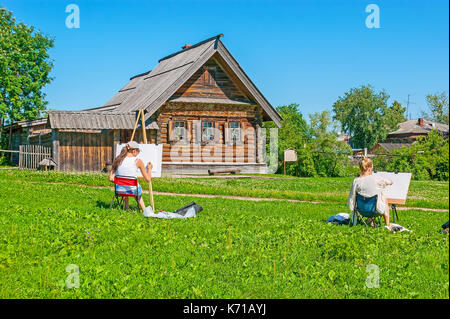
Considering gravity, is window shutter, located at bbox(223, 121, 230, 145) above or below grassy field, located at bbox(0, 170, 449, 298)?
above

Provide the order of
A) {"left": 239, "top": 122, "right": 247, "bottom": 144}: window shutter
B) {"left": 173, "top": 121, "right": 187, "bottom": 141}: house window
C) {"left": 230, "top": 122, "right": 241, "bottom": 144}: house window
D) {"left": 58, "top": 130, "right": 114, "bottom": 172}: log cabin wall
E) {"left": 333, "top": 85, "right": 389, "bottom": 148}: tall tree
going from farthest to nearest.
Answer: {"left": 333, "top": 85, "right": 389, "bottom": 148}: tall tree → {"left": 239, "top": 122, "right": 247, "bottom": 144}: window shutter → {"left": 230, "top": 122, "right": 241, "bottom": 144}: house window → {"left": 173, "top": 121, "right": 187, "bottom": 141}: house window → {"left": 58, "top": 130, "right": 114, "bottom": 172}: log cabin wall

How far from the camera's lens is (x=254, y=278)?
5.72 metres

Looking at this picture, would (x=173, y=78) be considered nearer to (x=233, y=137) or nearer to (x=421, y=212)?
(x=233, y=137)

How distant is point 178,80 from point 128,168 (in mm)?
15216

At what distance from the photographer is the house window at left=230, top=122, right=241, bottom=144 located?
92.7ft

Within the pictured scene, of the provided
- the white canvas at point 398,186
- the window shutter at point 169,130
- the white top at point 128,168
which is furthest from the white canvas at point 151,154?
the window shutter at point 169,130

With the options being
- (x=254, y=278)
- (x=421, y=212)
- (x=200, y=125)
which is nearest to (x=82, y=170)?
(x=200, y=125)

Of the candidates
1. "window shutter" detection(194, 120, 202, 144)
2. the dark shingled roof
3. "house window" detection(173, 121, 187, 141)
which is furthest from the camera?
"window shutter" detection(194, 120, 202, 144)

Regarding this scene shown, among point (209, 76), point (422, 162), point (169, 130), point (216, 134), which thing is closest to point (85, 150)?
point (169, 130)

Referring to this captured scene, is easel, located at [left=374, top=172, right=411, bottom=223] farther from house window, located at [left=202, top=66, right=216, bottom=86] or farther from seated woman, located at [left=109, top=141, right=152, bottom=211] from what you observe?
house window, located at [left=202, top=66, right=216, bottom=86]

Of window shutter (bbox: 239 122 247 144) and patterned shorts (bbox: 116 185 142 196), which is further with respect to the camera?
window shutter (bbox: 239 122 247 144)

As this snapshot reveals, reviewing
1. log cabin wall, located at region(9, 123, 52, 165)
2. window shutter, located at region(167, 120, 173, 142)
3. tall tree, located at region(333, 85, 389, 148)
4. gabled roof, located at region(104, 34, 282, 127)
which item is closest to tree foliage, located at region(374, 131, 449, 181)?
gabled roof, located at region(104, 34, 282, 127)

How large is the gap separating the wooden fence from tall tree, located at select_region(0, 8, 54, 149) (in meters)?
10.0
